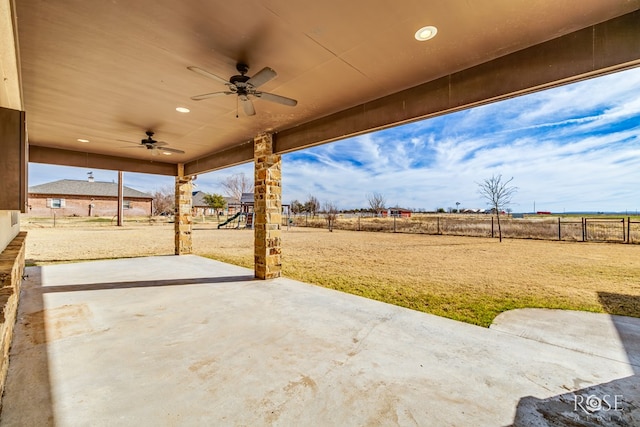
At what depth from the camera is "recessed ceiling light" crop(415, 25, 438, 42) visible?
222 centimetres

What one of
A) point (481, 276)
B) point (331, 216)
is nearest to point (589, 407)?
point (481, 276)

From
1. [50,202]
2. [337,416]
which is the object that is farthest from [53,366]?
[50,202]

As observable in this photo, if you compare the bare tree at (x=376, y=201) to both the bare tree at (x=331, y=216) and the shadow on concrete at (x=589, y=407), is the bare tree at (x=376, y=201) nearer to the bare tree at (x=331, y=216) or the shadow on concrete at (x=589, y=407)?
the bare tree at (x=331, y=216)

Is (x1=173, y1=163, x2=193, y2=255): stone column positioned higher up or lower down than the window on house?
lower down

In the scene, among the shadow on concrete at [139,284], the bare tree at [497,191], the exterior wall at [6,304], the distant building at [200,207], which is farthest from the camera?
the distant building at [200,207]

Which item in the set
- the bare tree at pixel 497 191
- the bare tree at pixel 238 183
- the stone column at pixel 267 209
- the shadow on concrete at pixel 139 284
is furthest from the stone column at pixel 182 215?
the bare tree at pixel 238 183

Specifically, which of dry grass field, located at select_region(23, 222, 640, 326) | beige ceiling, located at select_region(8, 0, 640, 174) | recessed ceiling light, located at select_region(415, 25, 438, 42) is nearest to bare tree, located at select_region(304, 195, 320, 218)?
dry grass field, located at select_region(23, 222, 640, 326)

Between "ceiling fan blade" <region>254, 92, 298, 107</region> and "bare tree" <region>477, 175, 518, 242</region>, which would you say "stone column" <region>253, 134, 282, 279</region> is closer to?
"ceiling fan blade" <region>254, 92, 298, 107</region>

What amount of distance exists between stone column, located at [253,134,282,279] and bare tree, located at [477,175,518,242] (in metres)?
12.6

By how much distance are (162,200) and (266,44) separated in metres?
44.9

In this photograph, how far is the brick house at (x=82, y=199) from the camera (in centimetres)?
2769

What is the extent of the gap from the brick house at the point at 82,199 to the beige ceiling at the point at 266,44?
1346 inches

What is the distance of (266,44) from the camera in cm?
243

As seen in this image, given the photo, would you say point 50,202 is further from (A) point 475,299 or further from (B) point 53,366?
(A) point 475,299
